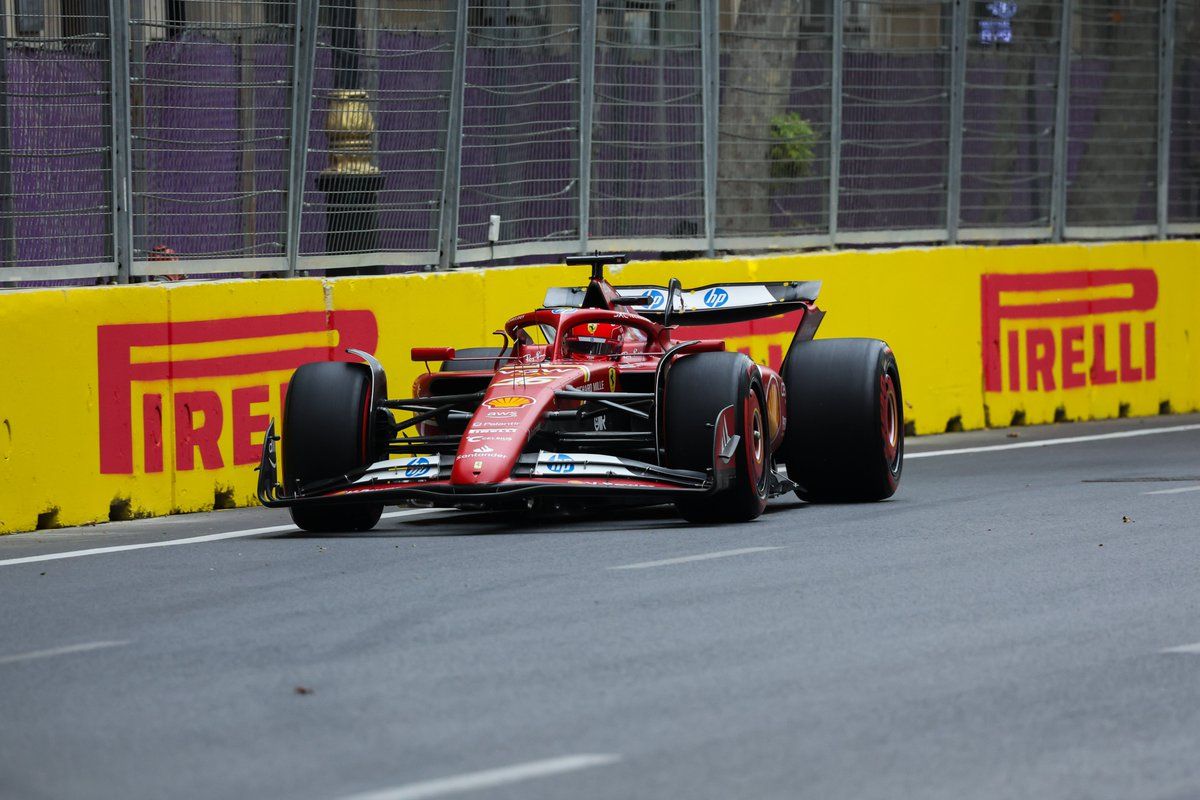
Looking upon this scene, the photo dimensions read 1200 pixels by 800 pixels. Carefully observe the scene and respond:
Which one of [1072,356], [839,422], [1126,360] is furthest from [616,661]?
[1126,360]

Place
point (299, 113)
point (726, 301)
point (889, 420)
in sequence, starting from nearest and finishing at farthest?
point (889, 420) < point (726, 301) < point (299, 113)

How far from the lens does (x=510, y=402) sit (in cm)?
1001

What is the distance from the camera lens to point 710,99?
15898 millimetres

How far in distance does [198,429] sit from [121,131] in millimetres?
1652

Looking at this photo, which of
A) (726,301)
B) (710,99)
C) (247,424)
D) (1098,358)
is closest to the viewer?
(726,301)

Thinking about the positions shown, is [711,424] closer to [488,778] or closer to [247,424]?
[247,424]

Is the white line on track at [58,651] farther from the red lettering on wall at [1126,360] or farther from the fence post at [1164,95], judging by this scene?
the fence post at [1164,95]

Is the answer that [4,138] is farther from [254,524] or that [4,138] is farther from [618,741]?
[618,741]

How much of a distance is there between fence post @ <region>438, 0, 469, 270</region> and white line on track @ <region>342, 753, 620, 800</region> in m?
8.85

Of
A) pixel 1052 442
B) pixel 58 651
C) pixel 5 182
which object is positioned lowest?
pixel 1052 442

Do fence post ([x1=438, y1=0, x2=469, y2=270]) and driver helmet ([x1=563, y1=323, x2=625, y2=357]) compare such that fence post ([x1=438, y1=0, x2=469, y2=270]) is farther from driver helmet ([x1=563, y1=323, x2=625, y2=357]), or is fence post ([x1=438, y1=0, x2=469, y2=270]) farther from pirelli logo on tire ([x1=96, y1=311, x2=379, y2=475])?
driver helmet ([x1=563, y1=323, x2=625, y2=357])

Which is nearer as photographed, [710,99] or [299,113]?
[299,113]

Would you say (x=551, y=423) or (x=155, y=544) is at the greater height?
(x=551, y=423)

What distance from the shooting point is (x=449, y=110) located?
13852 mm
